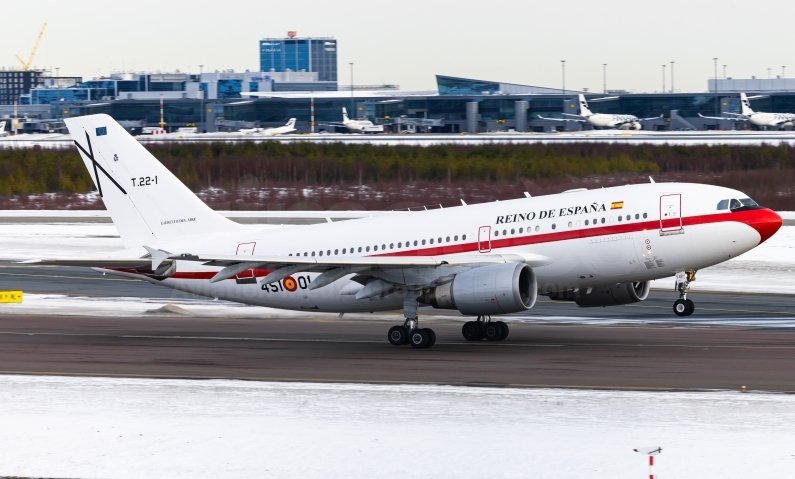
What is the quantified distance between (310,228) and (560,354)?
923cm

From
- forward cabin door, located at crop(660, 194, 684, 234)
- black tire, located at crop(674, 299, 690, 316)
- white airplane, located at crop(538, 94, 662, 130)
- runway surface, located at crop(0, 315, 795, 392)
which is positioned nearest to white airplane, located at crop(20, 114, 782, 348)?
forward cabin door, located at crop(660, 194, 684, 234)

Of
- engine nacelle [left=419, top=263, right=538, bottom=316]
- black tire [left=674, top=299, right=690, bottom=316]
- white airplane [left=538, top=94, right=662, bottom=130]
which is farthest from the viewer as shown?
white airplane [left=538, top=94, right=662, bottom=130]

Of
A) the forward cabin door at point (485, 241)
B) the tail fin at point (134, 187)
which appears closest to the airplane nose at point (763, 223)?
the forward cabin door at point (485, 241)

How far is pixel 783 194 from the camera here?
7419 cm

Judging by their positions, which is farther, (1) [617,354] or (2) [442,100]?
(2) [442,100]

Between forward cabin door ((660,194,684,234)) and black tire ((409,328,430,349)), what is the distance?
7190mm

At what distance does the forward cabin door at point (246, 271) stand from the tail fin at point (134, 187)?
1720 millimetres

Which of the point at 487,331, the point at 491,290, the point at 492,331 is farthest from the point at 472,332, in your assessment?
the point at 491,290

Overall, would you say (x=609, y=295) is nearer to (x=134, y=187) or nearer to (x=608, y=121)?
(x=134, y=187)

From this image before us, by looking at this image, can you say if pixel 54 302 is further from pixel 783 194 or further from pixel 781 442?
pixel 783 194

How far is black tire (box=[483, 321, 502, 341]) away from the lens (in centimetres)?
3362

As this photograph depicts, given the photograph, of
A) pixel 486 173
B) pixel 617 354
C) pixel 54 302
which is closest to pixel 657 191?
pixel 617 354

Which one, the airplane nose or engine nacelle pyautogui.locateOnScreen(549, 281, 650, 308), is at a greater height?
the airplane nose

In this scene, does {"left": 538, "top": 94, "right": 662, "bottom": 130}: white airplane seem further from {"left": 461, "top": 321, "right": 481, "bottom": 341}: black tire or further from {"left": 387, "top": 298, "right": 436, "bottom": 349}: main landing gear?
{"left": 387, "top": 298, "right": 436, "bottom": 349}: main landing gear
